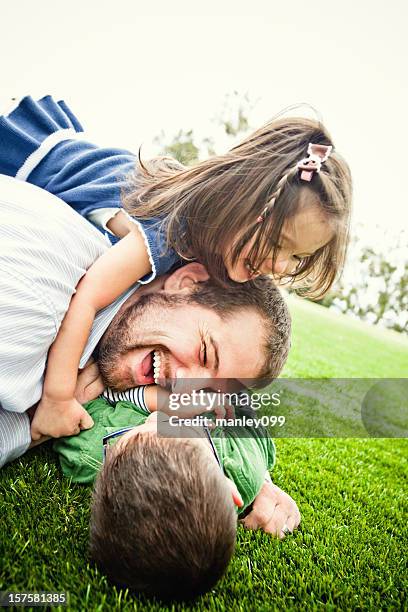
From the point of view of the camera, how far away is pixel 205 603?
151cm

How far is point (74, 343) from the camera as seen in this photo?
7.15 ft

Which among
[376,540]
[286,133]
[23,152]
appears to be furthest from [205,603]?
[23,152]

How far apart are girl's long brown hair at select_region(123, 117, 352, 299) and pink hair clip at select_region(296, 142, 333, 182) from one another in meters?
0.03

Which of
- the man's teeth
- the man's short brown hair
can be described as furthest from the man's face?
the man's short brown hair

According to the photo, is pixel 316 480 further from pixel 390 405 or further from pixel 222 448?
pixel 390 405

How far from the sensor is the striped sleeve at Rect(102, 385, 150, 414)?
241 centimetres

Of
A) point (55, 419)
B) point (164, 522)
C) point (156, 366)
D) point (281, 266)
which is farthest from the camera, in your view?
point (281, 266)

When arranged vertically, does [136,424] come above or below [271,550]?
above

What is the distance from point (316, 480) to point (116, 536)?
5.32 ft

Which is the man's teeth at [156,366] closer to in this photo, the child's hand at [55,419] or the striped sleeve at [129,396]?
the striped sleeve at [129,396]

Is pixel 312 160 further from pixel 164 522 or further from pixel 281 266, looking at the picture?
pixel 164 522

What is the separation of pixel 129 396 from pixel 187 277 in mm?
664

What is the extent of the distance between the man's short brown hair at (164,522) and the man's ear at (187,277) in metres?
1.25

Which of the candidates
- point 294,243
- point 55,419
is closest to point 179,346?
point 55,419
